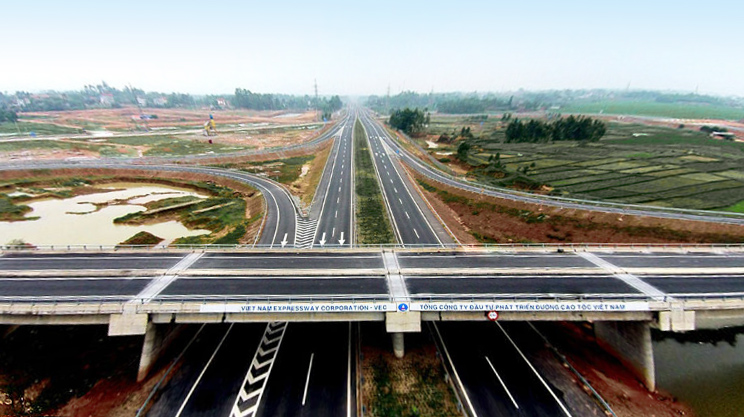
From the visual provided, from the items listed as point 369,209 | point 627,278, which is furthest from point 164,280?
point 627,278

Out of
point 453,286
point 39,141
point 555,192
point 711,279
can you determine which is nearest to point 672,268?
point 711,279

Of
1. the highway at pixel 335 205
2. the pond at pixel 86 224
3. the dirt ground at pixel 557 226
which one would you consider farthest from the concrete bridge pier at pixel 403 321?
the pond at pixel 86 224

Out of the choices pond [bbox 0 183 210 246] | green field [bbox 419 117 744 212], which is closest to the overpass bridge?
pond [bbox 0 183 210 246]

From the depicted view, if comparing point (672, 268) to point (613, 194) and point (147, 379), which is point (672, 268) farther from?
point (147, 379)

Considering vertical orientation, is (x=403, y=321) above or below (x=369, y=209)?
below

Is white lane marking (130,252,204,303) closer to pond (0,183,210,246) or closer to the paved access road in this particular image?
the paved access road

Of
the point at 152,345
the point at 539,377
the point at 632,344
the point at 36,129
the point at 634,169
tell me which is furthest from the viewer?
the point at 36,129

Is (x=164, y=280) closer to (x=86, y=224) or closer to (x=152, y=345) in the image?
(x=152, y=345)

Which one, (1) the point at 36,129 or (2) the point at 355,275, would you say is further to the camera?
(1) the point at 36,129
